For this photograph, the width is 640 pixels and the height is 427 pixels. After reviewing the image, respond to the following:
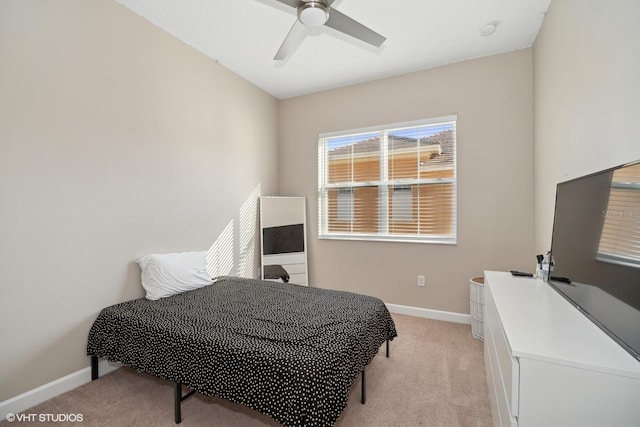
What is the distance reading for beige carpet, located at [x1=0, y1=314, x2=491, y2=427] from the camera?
67.7 inches

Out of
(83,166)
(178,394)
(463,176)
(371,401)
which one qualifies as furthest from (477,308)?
(83,166)

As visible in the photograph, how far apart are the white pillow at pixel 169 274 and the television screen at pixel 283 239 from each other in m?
1.17

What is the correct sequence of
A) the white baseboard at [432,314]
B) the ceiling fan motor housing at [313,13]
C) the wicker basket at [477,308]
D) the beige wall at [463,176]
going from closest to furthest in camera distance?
the ceiling fan motor housing at [313,13] → the wicker basket at [477,308] → the beige wall at [463,176] → the white baseboard at [432,314]

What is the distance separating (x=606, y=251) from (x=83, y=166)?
3.11m

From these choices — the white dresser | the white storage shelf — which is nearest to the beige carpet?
the white dresser

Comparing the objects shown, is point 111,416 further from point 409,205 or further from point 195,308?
point 409,205

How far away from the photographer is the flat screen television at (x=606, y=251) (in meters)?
1.05

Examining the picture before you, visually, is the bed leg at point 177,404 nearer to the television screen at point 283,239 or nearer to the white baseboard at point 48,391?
the white baseboard at point 48,391

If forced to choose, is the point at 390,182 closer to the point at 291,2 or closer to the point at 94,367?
the point at 291,2

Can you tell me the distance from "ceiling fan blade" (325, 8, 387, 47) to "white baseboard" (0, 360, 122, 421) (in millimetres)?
2982

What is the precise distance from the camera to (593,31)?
61.5 inches

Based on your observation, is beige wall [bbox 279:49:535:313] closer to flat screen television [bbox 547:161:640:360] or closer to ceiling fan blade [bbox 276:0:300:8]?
flat screen television [bbox 547:161:640:360]

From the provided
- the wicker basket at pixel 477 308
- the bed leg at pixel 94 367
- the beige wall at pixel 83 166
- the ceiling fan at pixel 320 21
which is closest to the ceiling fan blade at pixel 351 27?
the ceiling fan at pixel 320 21

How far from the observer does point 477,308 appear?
9.18ft
